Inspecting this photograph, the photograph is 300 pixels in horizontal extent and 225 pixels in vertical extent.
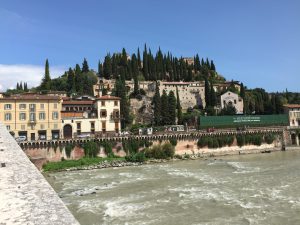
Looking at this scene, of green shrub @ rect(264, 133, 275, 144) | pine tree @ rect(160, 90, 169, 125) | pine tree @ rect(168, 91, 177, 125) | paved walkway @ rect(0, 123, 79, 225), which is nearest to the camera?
paved walkway @ rect(0, 123, 79, 225)

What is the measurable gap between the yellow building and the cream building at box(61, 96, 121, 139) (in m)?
2.16

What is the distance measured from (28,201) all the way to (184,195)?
61.2ft

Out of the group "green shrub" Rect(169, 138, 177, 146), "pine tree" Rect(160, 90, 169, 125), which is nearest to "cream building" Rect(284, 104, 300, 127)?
"pine tree" Rect(160, 90, 169, 125)

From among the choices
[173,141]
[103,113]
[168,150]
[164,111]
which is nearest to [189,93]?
[164,111]

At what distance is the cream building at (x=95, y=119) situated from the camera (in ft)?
175

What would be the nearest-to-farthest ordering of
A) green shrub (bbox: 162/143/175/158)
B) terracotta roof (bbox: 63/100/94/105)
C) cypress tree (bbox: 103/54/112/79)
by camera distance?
green shrub (bbox: 162/143/175/158), terracotta roof (bbox: 63/100/94/105), cypress tree (bbox: 103/54/112/79)

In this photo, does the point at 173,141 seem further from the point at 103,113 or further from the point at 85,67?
the point at 85,67

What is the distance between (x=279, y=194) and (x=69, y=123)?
3839 centimetres

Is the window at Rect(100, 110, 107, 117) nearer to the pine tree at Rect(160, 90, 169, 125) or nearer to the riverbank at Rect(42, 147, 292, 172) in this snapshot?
the riverbank at Rect(42, 147, 292, 172)

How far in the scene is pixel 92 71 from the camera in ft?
316

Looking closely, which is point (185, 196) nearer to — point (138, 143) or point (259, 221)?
point (259, 221)

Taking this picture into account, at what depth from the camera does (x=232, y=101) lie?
8825 centimetres

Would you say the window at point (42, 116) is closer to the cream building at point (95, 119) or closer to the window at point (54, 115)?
the window at point (54, 115)

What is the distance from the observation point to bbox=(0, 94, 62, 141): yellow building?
49.0 metres
